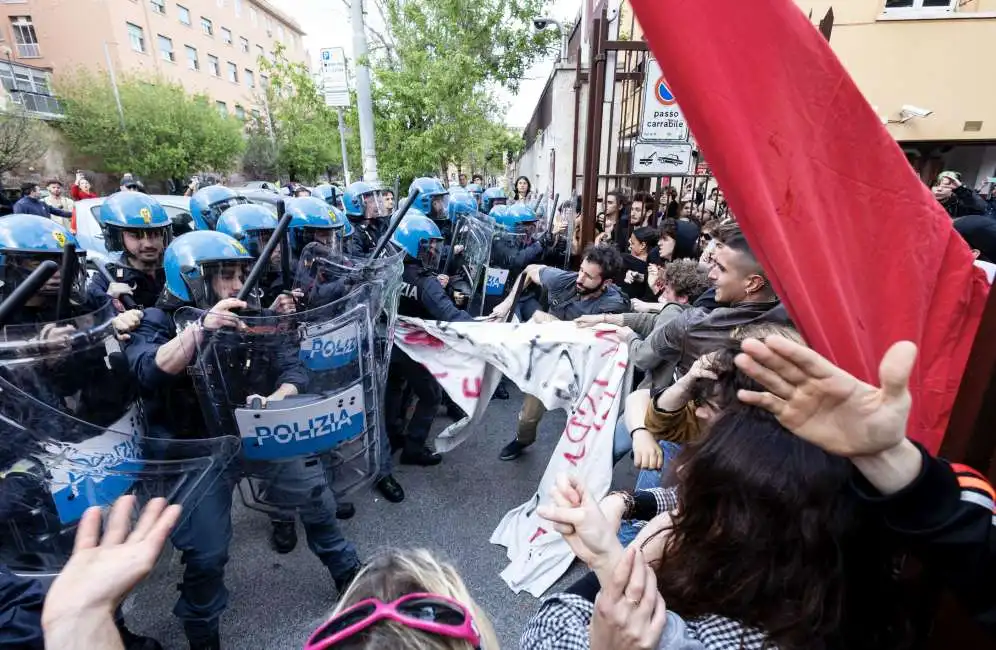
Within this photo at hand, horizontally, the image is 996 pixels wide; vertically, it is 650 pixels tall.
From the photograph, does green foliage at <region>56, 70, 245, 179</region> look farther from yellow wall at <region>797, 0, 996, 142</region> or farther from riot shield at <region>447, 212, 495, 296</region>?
yellow wall at <region>797, 0, 996, 142</region>

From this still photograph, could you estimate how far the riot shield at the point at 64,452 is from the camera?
61.0 inches

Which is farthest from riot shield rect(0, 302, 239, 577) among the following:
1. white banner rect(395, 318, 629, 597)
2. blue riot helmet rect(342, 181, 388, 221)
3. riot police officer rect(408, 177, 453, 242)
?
riot police officer rect(408, 177, 453, 242)

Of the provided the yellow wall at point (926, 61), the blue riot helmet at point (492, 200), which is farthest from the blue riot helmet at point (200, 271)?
the yellow wall at point (926, 61)

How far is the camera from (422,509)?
3.40 m

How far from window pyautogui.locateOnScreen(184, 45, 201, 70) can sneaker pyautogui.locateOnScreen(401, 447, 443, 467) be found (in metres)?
41.6

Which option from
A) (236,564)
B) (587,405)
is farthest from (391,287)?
(236,564)

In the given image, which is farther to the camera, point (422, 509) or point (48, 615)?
point (422, 509)

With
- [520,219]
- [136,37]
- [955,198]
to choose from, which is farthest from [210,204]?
[136,37]

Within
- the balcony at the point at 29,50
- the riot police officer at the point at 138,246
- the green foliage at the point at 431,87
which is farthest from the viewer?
the balcony at the point at 29,50

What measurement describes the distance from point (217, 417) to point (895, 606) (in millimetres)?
2378

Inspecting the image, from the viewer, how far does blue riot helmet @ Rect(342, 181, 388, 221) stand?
5969 millimetres

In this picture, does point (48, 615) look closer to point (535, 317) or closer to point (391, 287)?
point (391, 287)

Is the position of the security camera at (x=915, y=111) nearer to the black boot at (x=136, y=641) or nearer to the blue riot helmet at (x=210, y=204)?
the blue riot helmet at (x=210, y=204)

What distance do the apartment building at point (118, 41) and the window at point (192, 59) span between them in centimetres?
6
